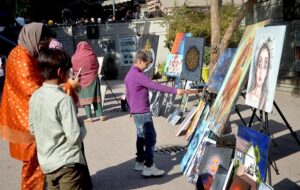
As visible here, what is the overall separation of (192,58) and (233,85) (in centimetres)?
317

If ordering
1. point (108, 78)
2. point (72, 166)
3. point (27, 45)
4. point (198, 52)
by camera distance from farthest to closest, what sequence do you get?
point (108, 78) < point (198, 52) < point (27, 45) < point (72, 166)

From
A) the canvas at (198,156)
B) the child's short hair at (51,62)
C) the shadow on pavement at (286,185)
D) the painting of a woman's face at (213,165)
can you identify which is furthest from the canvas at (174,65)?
the child's short hair at (51,62)

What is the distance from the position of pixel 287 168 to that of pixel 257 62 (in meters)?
2.17

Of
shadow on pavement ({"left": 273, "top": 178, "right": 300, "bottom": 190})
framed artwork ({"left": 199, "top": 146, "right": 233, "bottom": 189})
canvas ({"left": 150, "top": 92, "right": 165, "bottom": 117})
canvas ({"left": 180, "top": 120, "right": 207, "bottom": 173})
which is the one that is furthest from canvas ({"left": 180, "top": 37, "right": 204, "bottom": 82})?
framed artwork ({"left": 199, "top": 146, "right": 233, "bottom": 189})

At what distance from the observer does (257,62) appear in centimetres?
437

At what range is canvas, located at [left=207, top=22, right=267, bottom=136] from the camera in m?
4.66

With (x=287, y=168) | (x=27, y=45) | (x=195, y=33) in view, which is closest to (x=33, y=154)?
(x=27, y=45)

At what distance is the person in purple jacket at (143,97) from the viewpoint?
5539 millimetres

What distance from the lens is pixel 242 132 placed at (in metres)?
4.36

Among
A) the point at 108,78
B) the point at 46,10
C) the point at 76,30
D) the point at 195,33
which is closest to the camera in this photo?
the point at 195,33

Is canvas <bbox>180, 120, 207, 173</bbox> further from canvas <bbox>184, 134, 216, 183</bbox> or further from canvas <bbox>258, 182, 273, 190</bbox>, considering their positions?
canvas <bbox>258, 182, 273, 190</bbox>

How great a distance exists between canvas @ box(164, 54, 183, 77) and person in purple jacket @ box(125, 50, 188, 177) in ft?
13.6

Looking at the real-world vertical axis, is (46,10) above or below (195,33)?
above

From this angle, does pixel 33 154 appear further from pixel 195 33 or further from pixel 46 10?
pixel 46 10
